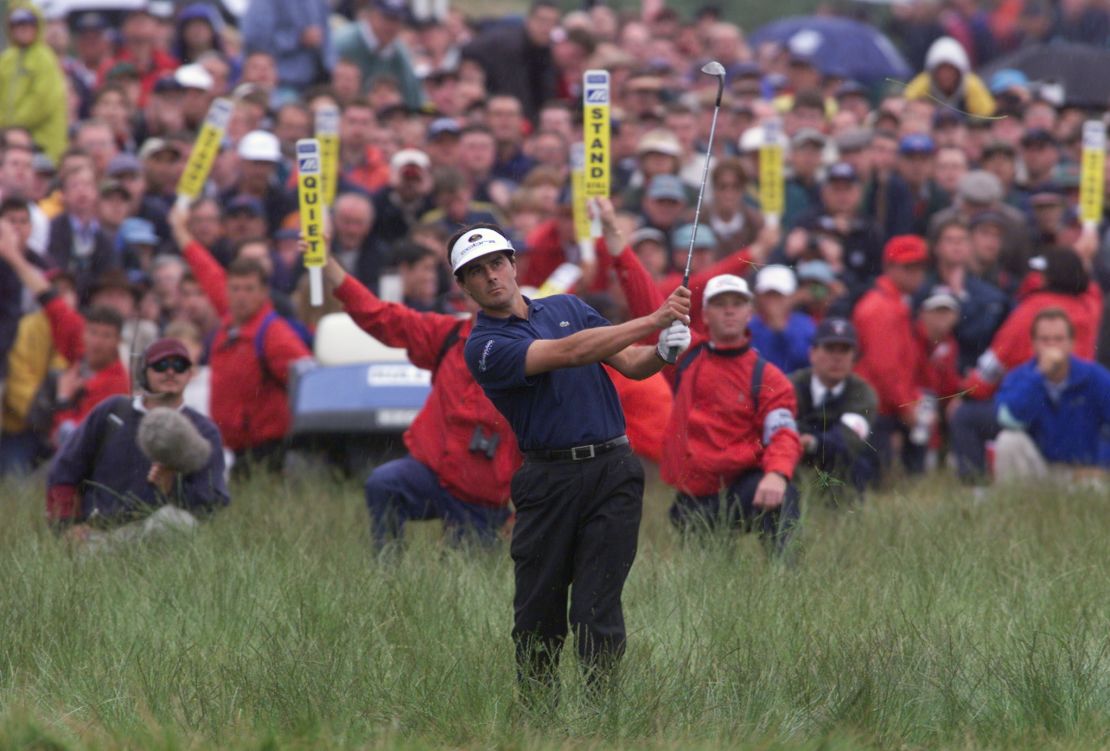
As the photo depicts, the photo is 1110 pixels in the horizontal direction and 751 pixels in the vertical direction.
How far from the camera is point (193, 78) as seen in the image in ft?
56.7

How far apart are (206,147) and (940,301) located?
523cm

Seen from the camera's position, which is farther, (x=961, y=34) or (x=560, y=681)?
(x=961, y=34)

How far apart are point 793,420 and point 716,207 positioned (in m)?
5.30

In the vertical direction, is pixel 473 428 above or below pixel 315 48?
below

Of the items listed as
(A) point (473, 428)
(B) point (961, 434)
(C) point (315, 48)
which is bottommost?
(B) point (961, 434)

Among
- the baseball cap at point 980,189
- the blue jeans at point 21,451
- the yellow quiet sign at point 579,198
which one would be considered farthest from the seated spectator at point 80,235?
the baseball cap at point 980,189

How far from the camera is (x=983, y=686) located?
8266 millimetres

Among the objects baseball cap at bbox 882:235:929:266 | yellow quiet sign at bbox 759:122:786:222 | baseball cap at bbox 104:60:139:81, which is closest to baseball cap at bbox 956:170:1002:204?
baseball cap at bbox 882:235:929:266

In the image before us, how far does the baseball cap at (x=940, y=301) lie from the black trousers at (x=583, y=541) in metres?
7.15

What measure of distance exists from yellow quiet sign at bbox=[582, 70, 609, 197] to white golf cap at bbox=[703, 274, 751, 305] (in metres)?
0.72

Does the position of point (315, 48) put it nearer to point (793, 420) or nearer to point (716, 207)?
point (716, 207)

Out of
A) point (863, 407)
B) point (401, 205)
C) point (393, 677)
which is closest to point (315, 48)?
point (401, 205)

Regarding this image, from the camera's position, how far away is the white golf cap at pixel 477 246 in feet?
26.2

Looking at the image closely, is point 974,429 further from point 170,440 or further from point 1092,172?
point 170,440
